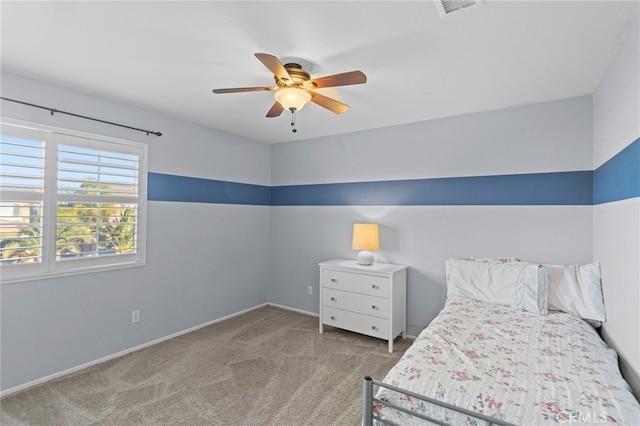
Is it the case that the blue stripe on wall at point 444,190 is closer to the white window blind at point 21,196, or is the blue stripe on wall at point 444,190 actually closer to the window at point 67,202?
the window at point 67,202

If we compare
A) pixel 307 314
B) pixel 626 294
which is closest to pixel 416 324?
pixel 307 314

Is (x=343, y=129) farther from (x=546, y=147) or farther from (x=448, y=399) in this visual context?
(x=448, y=399)

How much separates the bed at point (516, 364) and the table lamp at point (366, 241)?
1050 millimetres

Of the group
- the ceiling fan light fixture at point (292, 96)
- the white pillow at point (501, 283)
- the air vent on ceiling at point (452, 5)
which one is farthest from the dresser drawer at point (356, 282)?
the air vent on ceiling at point (452, 5)

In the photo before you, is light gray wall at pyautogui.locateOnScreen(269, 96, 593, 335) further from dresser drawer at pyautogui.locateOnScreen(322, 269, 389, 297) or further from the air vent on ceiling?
the air vent on ceiling

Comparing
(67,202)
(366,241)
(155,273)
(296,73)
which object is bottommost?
(155,273)

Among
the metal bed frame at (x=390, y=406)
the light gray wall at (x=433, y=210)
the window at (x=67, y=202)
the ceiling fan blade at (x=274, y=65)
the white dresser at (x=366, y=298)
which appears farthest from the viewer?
the white dresser at (x=366, y=298)

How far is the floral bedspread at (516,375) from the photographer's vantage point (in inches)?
49.5

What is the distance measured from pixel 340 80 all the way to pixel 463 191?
193cm

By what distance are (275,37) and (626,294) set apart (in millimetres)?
2526

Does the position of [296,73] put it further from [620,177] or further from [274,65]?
[620,177]

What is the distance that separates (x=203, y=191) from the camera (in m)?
3.73

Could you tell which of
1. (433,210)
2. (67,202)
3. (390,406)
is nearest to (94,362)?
(67,202)

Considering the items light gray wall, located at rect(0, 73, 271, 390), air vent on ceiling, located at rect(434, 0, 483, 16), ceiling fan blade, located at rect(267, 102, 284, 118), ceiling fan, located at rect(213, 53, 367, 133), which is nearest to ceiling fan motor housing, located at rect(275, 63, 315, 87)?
ceiling fan, located at rect(213, 53, 367, 133)
